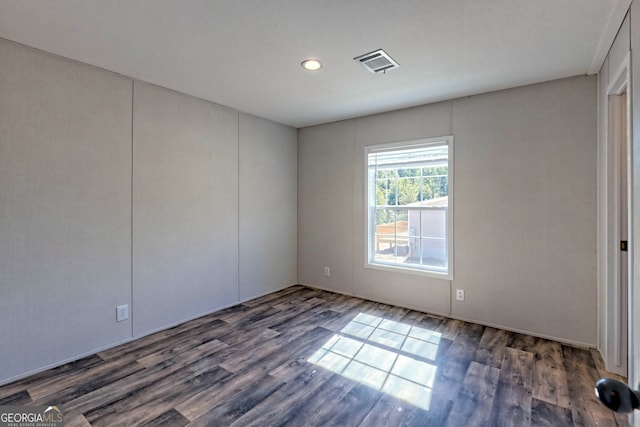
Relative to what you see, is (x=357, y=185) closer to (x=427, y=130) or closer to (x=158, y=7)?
(x=427, y=130)

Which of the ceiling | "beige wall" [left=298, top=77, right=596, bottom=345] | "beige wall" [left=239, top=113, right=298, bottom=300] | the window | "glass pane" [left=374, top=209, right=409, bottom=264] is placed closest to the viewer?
the ceiling

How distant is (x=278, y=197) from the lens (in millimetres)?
4625

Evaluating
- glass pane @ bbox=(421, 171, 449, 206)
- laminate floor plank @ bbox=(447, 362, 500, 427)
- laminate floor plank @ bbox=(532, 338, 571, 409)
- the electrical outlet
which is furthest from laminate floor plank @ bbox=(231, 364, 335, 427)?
glass pane @ bbox=(421, 171, 449, 206)

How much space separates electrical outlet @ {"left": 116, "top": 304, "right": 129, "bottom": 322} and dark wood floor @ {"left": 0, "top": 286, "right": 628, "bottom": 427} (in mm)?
258

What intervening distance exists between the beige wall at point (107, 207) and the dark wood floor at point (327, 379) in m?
0.38

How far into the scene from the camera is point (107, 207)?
2783 mm

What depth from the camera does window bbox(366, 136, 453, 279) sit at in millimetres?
3658

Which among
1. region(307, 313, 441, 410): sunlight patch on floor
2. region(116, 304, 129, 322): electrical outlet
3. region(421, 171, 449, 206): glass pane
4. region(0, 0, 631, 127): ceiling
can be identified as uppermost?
region(0, 0, 631, 127): ceiling

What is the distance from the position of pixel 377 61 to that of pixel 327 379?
257 centimetres

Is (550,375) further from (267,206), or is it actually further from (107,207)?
(107,207)

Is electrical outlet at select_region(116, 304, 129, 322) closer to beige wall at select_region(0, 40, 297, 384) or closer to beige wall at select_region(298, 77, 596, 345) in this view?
beige wall at select_region(0, 40, 297, 384)

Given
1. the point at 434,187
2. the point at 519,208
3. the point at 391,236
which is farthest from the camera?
the point at 391,236

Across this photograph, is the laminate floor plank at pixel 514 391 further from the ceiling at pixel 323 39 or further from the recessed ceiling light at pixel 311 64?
A: the recessed ceiling light at pixel 311 64

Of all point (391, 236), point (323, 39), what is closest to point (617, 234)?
point (391, 236)
